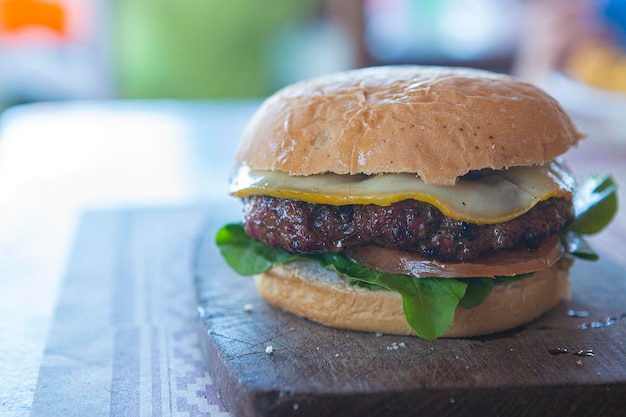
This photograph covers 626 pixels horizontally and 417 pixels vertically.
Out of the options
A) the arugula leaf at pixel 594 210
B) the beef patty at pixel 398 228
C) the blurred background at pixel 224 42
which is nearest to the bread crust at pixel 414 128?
the beef patty at pixel 398 228

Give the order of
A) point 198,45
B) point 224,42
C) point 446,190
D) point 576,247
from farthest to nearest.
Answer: point 224,42
point 198,45
point 576,247
point 446,190

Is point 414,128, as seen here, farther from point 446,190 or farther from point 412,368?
point 412,368

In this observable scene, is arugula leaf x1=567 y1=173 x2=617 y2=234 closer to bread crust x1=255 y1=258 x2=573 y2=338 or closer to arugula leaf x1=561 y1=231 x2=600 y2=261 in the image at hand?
arugula leaf x1=561 y1=231 x2=600 y2=261

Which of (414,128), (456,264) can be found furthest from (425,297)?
(414,128)

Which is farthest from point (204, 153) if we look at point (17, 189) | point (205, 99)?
point (205, 99)

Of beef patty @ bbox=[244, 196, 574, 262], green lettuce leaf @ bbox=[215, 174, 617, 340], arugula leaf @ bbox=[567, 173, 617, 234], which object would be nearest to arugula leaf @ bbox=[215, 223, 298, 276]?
green lettuce leaf @ bbox=[215, 174, 617, 340]

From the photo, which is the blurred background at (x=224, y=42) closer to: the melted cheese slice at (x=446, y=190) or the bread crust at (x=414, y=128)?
the bread crust at (x=414, y=128)
